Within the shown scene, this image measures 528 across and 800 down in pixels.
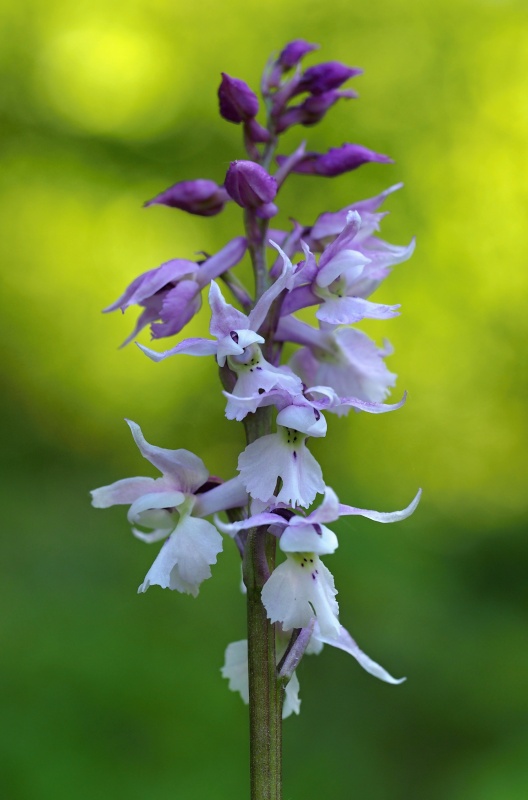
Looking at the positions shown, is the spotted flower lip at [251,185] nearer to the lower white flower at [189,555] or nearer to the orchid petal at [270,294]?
the orchid petal at [270,294]

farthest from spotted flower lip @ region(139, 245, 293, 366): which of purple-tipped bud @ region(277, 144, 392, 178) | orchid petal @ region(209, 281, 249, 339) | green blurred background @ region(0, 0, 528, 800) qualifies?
green blurred background @ region(0, 0, 528, 800)

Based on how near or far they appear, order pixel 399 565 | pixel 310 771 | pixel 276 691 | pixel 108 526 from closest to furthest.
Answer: pixel 276 691 < pixel 310 771 < pixel 399 565 < pixel 108 526

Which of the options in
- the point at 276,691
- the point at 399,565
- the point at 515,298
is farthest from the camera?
the point at 515,298

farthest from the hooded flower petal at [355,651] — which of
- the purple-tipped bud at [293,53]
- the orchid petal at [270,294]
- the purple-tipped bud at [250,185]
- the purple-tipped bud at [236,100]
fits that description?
Answer: the purple-tipped bud at [293,53]

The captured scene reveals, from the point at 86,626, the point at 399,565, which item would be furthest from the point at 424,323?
the point at 86,626

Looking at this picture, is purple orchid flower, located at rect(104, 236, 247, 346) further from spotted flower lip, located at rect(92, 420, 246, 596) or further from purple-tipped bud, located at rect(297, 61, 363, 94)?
purple-tipped bud, located at rect(297, 61, 363, 94)

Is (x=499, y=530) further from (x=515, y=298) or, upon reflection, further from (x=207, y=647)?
(x=207, y=647)

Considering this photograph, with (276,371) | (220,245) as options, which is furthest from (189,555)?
(220,245)
